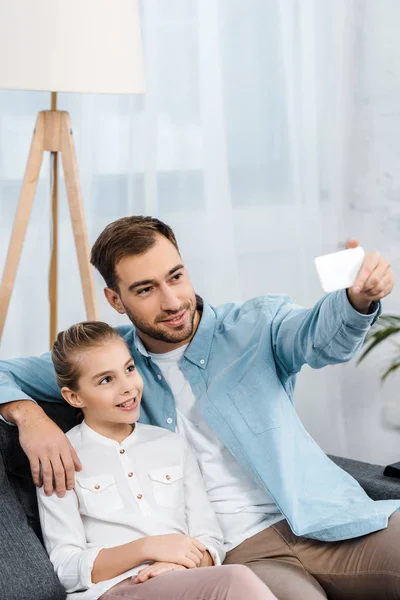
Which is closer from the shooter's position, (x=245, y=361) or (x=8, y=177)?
(x=245, y=361)

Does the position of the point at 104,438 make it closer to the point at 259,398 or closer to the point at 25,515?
the point at 25,515

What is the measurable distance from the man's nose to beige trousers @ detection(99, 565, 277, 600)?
530 mm

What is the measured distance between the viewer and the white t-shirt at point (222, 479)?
179 centimetres

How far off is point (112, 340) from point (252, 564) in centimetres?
52

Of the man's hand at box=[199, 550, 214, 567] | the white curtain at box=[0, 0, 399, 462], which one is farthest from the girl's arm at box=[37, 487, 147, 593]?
the white curtain at box=[0, 0, 399, 462]

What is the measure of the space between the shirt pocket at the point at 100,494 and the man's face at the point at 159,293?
1.04 ft

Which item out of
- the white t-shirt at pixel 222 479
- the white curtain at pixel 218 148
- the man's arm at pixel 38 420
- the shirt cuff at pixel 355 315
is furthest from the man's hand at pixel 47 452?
the white curtain at pixel 218 148

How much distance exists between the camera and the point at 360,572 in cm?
168

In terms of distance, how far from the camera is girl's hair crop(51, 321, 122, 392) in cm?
176

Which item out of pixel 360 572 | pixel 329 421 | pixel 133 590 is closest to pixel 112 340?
pixel 133 590

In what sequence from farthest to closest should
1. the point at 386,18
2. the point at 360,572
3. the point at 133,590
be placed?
1. the point at 386,18
2. the point at 360,572
3. the point at 133,590

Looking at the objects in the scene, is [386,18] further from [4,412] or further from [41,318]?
[4,412]

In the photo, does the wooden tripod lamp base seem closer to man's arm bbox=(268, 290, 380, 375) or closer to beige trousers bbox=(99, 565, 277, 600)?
man's arm bbox=(268, 290, 380, 375)

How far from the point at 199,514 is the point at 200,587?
255mm
